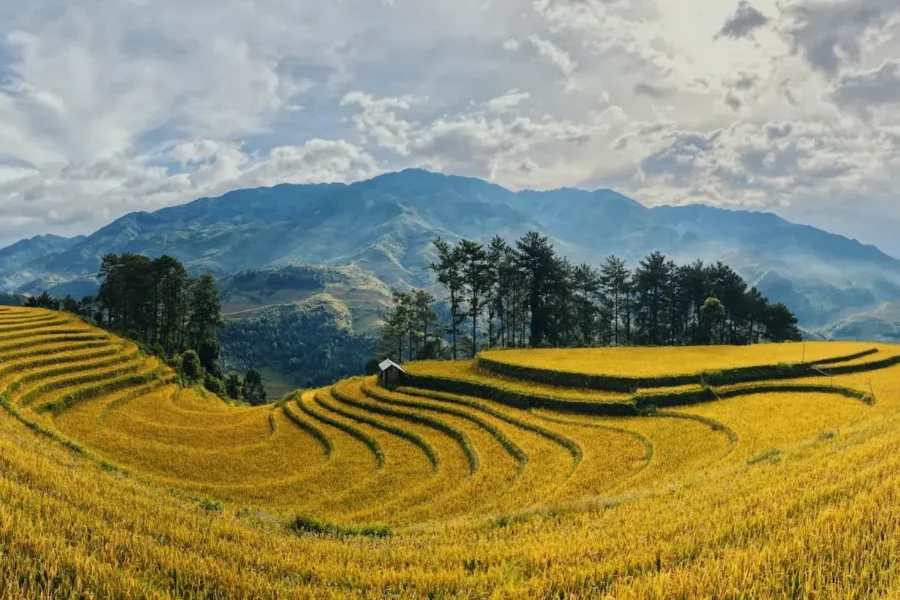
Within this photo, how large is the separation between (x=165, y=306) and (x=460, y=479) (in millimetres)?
60545

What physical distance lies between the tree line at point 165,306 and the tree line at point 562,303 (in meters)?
24.2

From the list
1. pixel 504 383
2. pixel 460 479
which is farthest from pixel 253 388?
pixel 460 479

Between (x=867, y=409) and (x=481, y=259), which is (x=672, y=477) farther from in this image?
(x=481, y=259)

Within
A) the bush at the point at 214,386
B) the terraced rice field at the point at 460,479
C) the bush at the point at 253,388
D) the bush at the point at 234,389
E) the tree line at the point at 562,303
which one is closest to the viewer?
the terraced rice field at the point at 460,479

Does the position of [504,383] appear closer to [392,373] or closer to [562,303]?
[392,373]

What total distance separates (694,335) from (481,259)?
36774 mm

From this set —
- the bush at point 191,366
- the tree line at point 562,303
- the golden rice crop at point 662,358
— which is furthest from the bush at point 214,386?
the golden rice crop at point 662,358

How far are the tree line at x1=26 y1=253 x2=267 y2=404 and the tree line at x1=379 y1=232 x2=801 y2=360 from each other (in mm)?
24228

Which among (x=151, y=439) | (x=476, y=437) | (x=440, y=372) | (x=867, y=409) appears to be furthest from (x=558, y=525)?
(x=440, y=372)

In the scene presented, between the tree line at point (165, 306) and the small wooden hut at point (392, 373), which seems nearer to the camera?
the small wooden hut at point (392, 373)

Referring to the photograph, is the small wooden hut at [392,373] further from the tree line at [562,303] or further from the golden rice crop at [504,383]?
the tree line at [562,303]

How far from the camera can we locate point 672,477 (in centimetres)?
1655

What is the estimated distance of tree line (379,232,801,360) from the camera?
6212cm

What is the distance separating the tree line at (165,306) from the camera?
6281 cm
